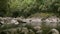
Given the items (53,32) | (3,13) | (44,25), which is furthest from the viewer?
(3,13)

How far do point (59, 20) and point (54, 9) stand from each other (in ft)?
0.87

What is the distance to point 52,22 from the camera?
3.59 metres

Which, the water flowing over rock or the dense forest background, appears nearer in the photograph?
the water flowing over rock

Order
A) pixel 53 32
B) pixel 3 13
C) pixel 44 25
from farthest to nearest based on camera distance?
pixel 3 13 < pixel 44 25 < pixel 53 32

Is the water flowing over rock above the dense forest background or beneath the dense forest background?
beneath

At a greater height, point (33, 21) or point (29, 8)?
point (29, 8)

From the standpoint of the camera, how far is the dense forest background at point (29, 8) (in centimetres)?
364

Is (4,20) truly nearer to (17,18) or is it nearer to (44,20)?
(17,18)

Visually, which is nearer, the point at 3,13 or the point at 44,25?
the point at 44,25

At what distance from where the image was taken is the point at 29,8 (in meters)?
3.70

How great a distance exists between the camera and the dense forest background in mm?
3639

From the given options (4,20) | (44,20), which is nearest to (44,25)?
(44,20)

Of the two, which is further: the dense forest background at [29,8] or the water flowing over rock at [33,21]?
the dense forest background at [29,8]

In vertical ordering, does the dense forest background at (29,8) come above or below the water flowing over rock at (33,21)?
above
